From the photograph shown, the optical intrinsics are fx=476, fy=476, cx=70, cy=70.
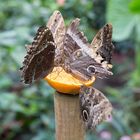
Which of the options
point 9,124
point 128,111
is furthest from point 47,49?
point 128,111

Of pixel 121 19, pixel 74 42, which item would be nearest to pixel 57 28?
pixel 74 42

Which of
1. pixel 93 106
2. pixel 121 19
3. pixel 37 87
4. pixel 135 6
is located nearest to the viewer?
pixel 93 106

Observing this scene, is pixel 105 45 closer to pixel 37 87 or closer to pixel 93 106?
pixel 93 106

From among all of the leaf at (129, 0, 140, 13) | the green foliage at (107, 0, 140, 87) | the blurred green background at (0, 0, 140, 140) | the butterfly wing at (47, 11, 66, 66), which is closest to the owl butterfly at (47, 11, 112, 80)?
the butterfly wing at (47, 11, 66, 66)

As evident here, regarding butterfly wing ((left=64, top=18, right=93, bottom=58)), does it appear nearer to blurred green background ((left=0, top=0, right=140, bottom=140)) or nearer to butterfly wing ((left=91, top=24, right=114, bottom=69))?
butterfly wing ((left=91, top=24, right=114, bottom=69))

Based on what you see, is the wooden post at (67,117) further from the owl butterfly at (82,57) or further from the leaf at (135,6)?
the leaf at (135,6)

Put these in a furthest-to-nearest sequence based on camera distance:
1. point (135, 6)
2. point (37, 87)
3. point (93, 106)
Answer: point (37, 87) < point (135, 6) < point (93, 106)

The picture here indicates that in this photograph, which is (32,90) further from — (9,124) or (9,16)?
(9,16)
